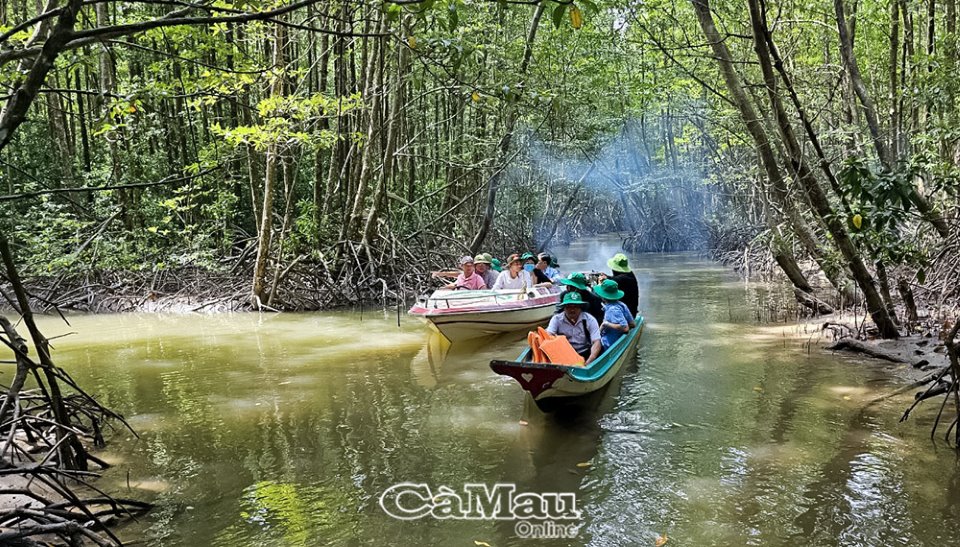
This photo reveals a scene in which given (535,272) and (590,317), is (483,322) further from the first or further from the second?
(590,317)

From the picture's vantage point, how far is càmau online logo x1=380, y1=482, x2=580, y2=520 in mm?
4543

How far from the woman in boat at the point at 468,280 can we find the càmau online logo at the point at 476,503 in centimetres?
681

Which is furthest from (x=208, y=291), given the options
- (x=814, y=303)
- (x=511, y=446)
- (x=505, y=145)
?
(x=814, y=303)

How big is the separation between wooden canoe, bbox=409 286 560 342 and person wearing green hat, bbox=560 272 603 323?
206 centimetres

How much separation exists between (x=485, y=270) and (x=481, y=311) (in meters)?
2.54

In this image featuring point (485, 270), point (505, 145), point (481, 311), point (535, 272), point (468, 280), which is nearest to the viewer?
point (481, 311)

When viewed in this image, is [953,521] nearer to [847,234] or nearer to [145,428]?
[847,234]

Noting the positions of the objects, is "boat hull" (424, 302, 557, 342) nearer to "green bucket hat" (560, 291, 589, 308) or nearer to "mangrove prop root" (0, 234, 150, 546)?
"green bucket hat" (560, 291, 589, 308)

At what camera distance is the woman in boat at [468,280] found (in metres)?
11.8

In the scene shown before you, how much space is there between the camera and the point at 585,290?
791 centimetres

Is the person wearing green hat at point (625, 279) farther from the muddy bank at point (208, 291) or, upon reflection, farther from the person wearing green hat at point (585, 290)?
the muddy bank at point (208, 291)

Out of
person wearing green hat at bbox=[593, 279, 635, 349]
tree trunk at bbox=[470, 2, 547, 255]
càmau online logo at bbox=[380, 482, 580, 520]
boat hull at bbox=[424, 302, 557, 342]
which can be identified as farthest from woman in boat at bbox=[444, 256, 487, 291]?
càmau online logo at bbox=[380, 482, 580, 520]

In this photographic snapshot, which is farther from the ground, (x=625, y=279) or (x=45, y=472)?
(x=625, y=279)

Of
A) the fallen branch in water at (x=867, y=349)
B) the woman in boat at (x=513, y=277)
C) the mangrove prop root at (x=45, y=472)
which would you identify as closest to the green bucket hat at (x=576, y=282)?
the fallen branch in water at (x=867, y=349)
